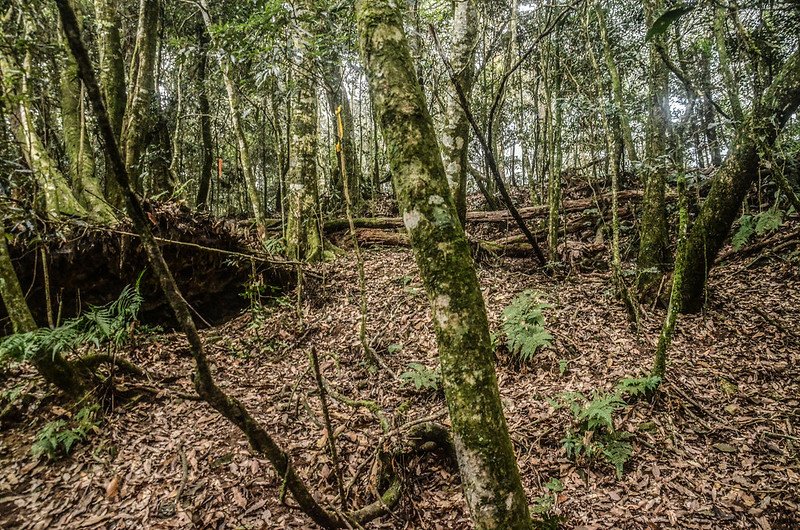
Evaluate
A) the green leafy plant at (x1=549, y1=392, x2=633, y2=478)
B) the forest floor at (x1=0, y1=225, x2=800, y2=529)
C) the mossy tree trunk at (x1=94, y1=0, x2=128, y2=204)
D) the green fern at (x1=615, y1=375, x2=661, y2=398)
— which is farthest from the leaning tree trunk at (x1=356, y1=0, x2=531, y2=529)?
the mossy tree trunk at (x1=94, y1=0, x2=128, y2=204)

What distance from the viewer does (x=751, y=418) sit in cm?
442

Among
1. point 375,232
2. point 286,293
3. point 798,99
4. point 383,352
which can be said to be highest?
point 798,99

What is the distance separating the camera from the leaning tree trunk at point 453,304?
238cm

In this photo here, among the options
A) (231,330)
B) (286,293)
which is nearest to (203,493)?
(231,330)

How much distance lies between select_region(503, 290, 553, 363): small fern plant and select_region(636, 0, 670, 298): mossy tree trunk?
2071mm

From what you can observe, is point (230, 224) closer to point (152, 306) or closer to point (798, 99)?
point (152, 306)

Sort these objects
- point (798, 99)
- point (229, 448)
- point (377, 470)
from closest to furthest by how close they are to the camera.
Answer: point (377, 470) < point (229, 448) < point (798, 99)

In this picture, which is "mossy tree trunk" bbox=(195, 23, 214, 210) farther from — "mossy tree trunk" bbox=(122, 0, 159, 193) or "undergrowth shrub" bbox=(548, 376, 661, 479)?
"undergrowth shrub" bbox=(548, 376, 661, 479)

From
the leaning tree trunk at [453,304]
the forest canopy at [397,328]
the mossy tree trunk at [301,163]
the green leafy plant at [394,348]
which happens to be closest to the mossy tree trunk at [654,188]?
the forest canopy at [397,328]

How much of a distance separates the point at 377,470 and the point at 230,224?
5252 mm

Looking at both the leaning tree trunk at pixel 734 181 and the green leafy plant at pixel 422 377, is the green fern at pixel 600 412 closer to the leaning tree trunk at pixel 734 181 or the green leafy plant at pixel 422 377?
the green leafy plant at pixel 422 377

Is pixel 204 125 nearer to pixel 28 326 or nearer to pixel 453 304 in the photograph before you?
pixel 28 326

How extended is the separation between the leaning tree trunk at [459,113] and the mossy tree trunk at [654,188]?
111 inches

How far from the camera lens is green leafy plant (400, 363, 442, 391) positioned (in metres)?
4.96
